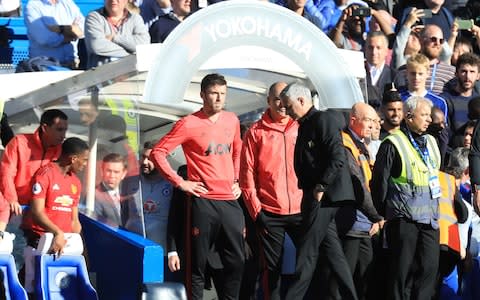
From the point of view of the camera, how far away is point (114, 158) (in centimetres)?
891

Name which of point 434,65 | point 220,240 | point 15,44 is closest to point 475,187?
point 220,240

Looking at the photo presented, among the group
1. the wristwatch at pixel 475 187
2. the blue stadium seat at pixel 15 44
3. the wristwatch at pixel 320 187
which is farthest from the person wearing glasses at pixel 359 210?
the blue stadium seat at pixel 15 44

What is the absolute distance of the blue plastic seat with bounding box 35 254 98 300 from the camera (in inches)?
323

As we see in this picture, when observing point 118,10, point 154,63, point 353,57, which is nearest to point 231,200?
point 154,63

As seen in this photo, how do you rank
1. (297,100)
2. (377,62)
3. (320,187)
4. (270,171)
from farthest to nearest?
(377,62)
(270,171)
(297,100)
(320,187)

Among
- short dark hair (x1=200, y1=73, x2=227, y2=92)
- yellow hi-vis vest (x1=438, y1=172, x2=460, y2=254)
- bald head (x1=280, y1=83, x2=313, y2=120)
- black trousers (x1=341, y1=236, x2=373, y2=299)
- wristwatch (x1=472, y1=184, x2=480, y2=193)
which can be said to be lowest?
black trousers (x1=341, y1=236, x2=373, y2=299)

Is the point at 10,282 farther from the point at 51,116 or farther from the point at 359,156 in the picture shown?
the point at 359,156

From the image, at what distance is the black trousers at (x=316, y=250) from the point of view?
8.70m

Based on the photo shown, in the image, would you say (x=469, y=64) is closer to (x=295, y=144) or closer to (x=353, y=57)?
(x=353, y=57)

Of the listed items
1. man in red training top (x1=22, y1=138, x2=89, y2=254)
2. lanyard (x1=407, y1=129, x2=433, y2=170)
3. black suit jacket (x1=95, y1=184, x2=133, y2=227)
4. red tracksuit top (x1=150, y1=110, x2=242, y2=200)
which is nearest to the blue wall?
black suit jacket (x1=95, y1=184, x2=133, y2=227)

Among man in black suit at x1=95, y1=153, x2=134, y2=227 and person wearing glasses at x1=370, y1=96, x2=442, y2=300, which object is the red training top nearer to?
man in black suit at x1=95, y1=153, x2=134, y2=227

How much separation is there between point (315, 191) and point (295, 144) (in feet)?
1.54

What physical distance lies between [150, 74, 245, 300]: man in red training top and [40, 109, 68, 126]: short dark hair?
2.43 ft

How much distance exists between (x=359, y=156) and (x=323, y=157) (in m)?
0.73
